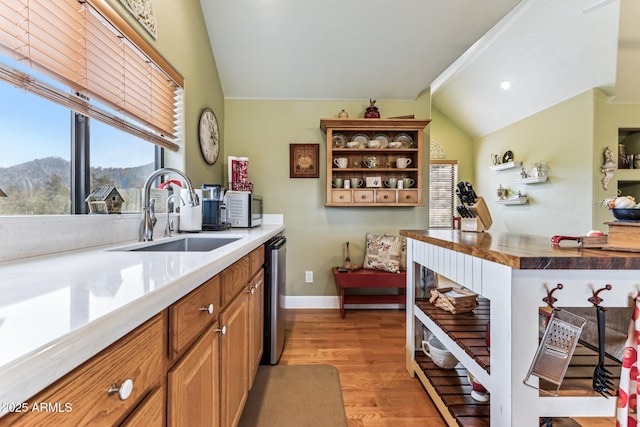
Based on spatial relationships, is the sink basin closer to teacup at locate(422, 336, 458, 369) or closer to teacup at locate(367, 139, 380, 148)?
teacup at locate(422, 336, 458, 369)

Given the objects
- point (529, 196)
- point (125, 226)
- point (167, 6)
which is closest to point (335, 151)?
point (167, 6)

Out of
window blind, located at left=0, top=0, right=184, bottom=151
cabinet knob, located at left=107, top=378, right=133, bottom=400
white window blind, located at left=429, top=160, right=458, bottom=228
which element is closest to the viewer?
cabinet knob, located at left=107, top=378, right=133, bottom=400

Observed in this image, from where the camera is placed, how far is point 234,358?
46.5 inches

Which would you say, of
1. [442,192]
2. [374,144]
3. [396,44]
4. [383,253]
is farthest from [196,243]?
[442,192]

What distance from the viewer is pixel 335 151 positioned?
Result: 299 centimetres

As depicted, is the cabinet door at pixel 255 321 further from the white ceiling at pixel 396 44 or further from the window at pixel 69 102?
the white ceiling at pixel 396 44

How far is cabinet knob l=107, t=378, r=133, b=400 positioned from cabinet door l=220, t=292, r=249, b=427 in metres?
0.52

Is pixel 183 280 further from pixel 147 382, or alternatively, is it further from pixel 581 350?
pixel 581 350

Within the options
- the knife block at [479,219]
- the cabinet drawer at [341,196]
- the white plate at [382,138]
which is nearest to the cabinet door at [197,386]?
the knife block at [479,219]

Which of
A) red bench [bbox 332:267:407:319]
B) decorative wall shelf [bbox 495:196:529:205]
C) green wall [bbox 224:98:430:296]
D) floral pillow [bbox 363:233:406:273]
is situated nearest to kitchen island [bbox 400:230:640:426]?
red bench [bbox 332:267:407:319]

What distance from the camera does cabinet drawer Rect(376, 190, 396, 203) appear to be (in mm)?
2969

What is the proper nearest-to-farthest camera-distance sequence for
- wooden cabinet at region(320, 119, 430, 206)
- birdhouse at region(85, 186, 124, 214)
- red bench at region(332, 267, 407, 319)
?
birdhouse at region(85, 186, 124, 214)
red bench at region(332, 267, 407, 319)
wooden cabinet at region(320, 119, 430, 206)

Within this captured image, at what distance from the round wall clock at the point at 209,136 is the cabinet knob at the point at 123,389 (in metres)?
2.25

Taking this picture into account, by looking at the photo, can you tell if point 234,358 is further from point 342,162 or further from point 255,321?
point 342,162
